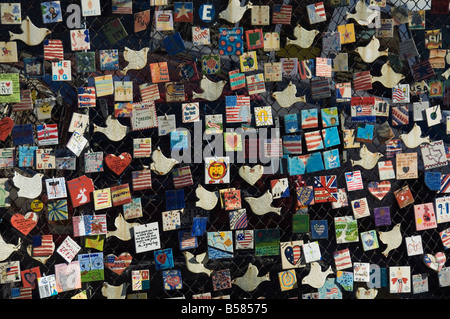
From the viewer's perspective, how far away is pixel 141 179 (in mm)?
3164

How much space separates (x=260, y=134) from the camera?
3291mm

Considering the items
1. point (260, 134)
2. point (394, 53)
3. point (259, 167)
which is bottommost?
point (259, 167)

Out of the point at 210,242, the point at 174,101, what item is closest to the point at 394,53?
the point at 174,101

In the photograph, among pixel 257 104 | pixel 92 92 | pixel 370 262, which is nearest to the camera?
pixel 92 92

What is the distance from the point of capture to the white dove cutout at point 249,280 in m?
3.33

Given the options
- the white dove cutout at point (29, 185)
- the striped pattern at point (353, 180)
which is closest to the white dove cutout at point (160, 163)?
the white dove cutout at point (29, 185)

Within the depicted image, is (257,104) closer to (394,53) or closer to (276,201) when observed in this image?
(276,201)

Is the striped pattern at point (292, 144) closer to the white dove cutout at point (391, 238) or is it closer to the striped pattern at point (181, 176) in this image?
the striped pattern at point (181, 176)

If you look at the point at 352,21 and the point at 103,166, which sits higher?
the point at 352,21

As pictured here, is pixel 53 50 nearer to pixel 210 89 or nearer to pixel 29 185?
pixel 29 185

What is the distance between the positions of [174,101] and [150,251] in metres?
1.01

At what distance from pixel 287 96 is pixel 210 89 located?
0.53 metres

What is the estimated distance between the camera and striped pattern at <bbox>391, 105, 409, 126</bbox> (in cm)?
345

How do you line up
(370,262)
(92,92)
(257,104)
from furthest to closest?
1. (370,262)
2. (257,104)
3. (92,92)
